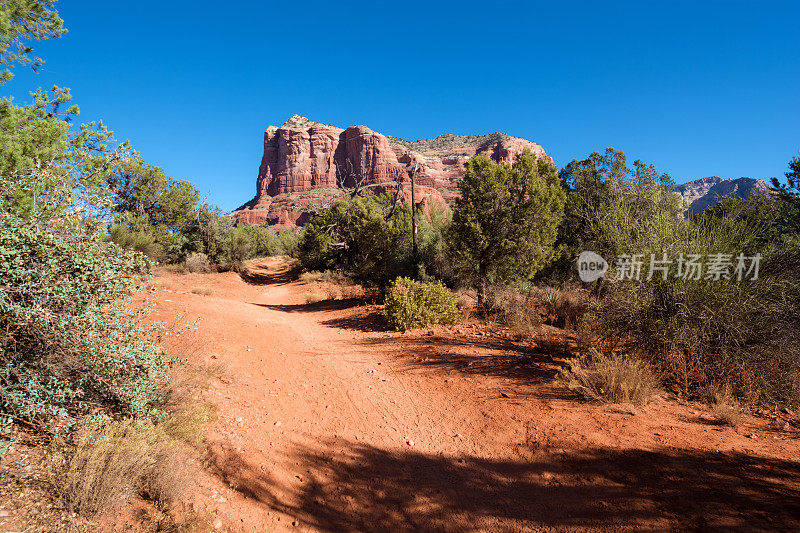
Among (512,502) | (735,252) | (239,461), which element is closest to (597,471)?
(512,502)

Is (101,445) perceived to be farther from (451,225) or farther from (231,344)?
(451,225)

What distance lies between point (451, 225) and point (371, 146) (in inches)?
4355

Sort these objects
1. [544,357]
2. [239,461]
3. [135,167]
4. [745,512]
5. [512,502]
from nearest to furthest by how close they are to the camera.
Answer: [745,512] → [512,502] → [239,461] → [544,357] → [135,167]

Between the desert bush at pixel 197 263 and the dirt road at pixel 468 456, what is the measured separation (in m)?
18.4

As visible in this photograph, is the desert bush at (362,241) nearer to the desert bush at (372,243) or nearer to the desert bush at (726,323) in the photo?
the desert bush at (372,243)

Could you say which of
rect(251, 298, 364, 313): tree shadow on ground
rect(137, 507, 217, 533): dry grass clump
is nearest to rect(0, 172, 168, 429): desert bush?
rect(137, 507, 217, 533): dry grass clump

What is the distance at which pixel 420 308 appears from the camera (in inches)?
364

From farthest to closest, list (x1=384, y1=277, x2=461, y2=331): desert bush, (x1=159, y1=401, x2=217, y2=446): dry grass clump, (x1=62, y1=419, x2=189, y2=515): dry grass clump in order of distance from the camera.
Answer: (x1=384, y1=277, x2=461, y2=331): desert bush
(x1=159, y1=401, x2=217, y2=446): dry grass clump
(x1=62, y1=419, x2=189, y2=515): dry grass clump

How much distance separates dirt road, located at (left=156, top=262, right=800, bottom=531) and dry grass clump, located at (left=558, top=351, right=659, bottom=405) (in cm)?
21

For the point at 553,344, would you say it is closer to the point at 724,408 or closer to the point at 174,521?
the point at 724,408

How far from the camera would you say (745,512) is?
2.67 meters

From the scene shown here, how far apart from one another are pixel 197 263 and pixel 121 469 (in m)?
23.0

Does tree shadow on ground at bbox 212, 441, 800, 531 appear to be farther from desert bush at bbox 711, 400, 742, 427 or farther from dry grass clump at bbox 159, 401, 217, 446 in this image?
desert bush at bbox 711, 400, 742, 427

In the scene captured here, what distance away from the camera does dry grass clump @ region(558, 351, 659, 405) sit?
4574 millimetres
